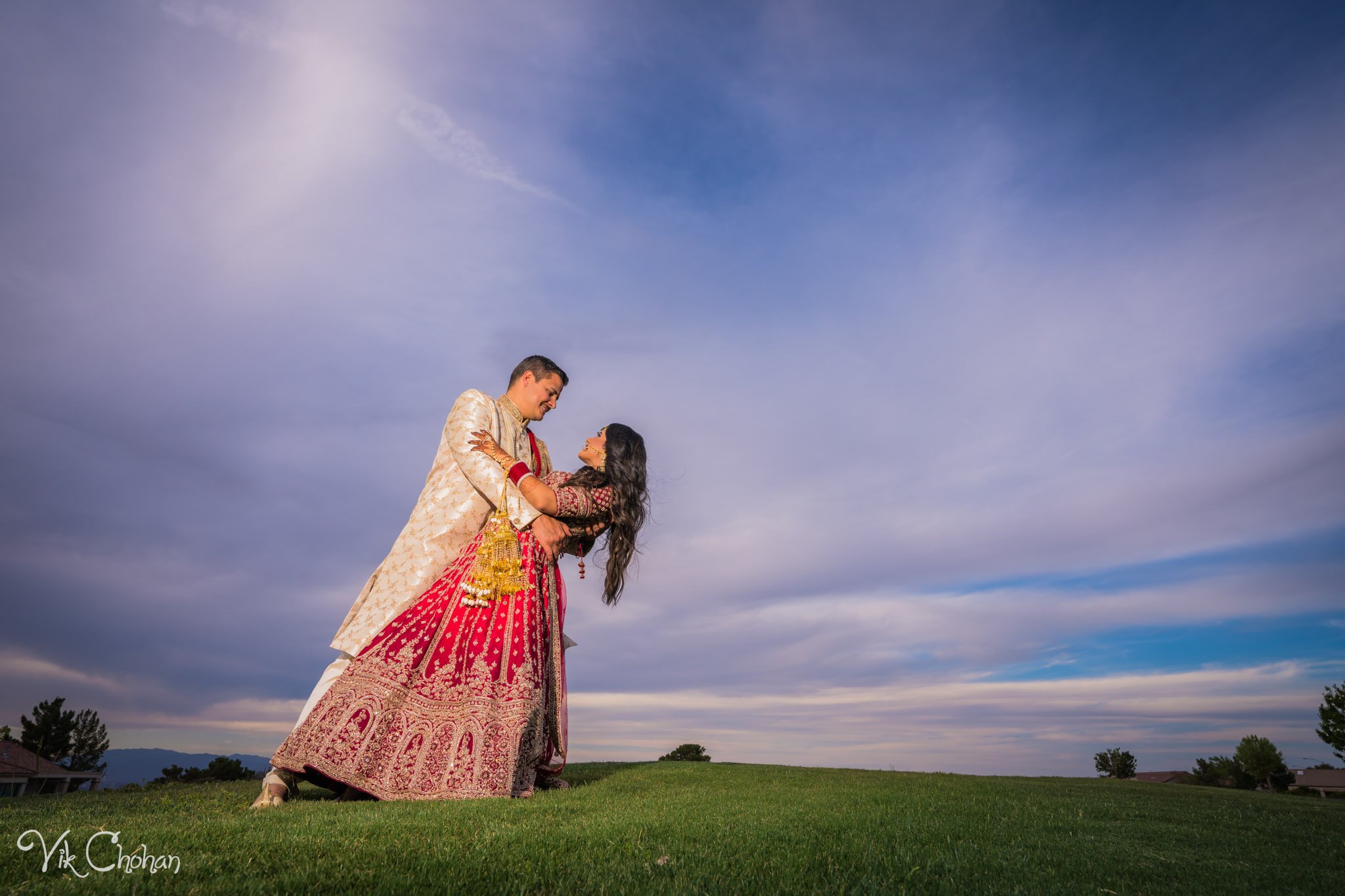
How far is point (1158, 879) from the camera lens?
3316 mm

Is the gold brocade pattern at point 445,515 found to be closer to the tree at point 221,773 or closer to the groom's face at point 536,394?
the groom's face at point 536,394

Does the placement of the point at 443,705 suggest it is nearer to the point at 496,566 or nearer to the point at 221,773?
the point at 496,566

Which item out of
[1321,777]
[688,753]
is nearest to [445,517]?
[688,753]

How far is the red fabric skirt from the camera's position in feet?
17.1

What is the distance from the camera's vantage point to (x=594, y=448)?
273 inches

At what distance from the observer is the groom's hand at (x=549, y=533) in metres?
6.54

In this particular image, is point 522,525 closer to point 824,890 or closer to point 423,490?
point 423,490

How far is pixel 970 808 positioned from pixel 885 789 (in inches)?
49.1

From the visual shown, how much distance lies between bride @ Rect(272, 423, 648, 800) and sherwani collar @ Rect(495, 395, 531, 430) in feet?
1.94

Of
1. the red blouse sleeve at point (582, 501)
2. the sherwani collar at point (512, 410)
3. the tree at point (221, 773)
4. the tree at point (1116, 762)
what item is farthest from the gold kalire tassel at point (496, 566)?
the tree at point (1116, 762)

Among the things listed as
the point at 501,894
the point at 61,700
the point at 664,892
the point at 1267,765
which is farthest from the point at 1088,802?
the point at 61,700

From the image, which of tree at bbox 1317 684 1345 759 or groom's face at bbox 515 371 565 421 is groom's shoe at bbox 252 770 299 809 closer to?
groom's face at bbox 515 371 565 421

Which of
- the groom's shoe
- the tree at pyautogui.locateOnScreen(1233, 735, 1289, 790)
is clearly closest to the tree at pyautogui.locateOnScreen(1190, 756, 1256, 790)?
Answer: the tree at pyautogui.locateOnScreen(1233, 735, 1289, 790)
